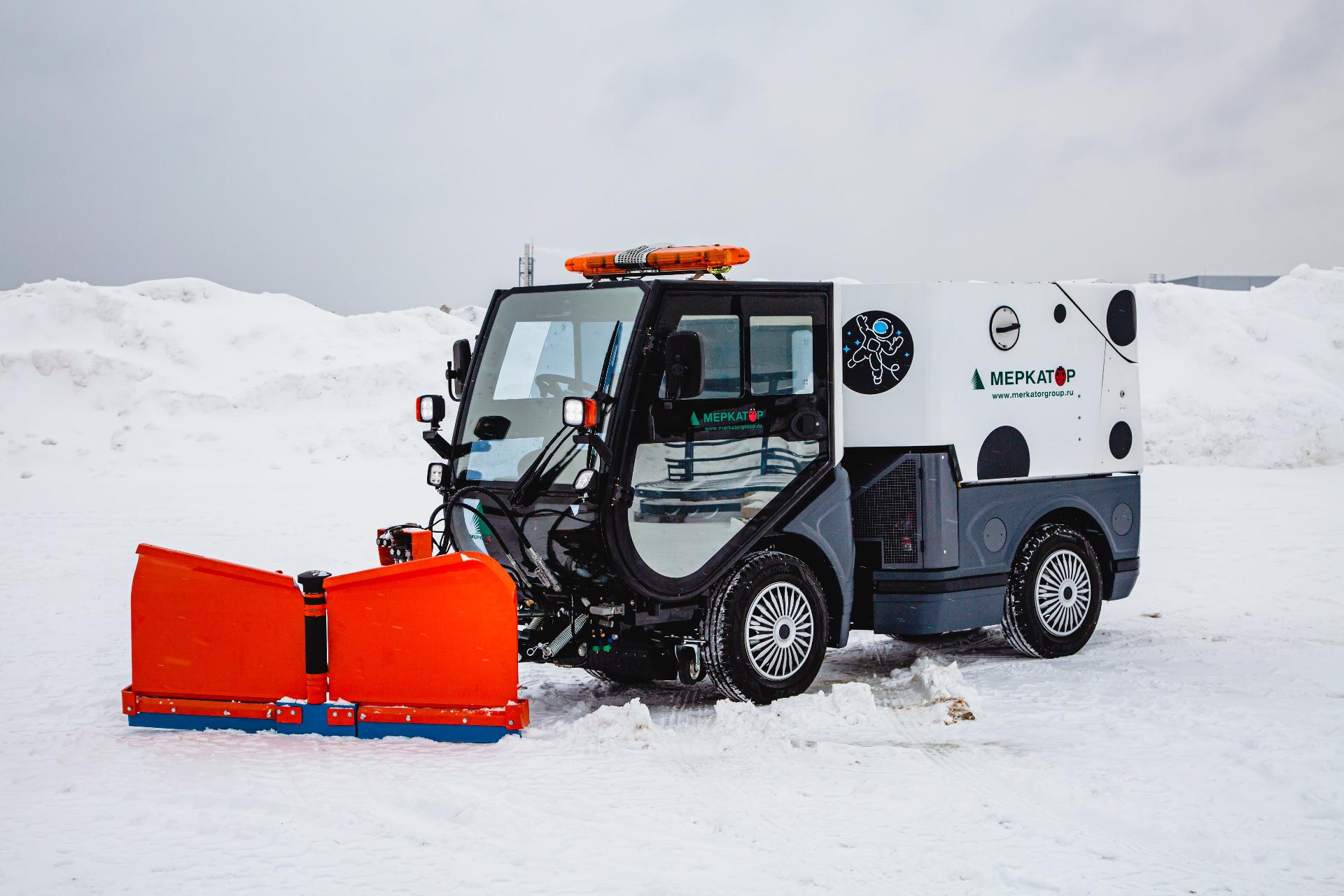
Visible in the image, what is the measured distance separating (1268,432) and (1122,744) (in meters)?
21.5

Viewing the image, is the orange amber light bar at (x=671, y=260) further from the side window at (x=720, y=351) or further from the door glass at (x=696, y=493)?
the door glass at (x=696, y=493)

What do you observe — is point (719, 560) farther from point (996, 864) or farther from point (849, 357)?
point (996, 864)

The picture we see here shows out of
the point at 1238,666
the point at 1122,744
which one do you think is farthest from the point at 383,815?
the point at 1238,666

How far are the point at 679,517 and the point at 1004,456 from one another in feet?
8.70

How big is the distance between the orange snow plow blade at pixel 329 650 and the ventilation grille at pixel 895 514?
2.66 m

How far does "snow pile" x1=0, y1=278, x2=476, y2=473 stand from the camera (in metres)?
25.3

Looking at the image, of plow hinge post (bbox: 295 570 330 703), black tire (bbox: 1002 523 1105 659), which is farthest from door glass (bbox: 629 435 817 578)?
black tire (bbox: 1002 523 1105 659)

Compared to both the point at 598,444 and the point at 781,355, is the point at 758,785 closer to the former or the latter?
the point at 598,444

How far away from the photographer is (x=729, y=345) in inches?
279

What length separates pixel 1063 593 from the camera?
29.0ft

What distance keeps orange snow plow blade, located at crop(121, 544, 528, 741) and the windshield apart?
952 mm

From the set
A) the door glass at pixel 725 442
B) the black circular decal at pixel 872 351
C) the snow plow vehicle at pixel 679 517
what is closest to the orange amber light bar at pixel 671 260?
the snow plow vehicle at pixel 679 517

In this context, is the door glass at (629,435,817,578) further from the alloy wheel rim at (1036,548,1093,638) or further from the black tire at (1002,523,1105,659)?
the alloy wheel rim at (1036,548,1093,638)

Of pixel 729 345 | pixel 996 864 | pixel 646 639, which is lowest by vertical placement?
pixel 996 864
